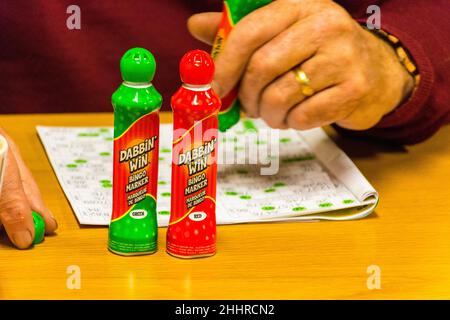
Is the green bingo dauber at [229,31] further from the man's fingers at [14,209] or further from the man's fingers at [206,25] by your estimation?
the man's fingers at [14,209]

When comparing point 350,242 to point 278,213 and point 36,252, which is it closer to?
point 278,213

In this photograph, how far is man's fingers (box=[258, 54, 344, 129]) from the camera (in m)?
1.06

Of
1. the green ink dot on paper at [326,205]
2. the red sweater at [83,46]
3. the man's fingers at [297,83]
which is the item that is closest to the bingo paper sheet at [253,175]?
the green ink dot on paper at [326,205]

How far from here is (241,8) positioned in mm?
1082

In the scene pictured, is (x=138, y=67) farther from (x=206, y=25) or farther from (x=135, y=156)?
(x=206, y=25)

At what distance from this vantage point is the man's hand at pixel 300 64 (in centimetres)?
105

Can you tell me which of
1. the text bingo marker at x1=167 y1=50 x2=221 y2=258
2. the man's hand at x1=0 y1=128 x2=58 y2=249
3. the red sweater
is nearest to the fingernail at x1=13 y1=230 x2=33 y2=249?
the man's hand at x1=0 y1=128 x2=58 y2=249

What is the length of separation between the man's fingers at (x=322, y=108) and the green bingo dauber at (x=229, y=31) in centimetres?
7

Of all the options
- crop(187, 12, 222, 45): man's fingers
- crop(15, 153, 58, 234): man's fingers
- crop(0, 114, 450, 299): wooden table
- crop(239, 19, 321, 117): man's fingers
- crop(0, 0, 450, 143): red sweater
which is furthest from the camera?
crop(0, 0, 450, 143): red sweater

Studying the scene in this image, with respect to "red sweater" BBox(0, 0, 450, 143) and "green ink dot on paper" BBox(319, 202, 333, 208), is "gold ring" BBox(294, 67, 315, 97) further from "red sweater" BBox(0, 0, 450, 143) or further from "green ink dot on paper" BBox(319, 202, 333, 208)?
"red sweater" BBox(0, 0, 450, 143)

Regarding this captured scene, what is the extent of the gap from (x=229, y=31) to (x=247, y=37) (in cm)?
5

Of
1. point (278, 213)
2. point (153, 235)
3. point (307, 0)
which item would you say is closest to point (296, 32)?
point (307, 0)

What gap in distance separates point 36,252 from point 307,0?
1.51 ft

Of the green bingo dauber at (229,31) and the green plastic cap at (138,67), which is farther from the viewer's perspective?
the green bingo dauber at (229,31)
